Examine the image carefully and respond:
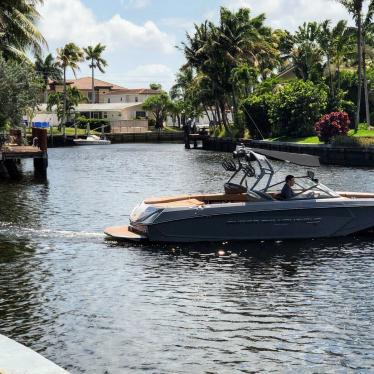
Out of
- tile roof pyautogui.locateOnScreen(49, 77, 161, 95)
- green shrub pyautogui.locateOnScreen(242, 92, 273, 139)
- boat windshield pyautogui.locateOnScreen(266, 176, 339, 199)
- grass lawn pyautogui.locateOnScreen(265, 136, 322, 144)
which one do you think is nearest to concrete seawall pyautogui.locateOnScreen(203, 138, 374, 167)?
grass lawn pyautogui.locateOnScreen(265, 136, 322, 144)

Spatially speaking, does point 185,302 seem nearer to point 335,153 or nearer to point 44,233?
point 44,233

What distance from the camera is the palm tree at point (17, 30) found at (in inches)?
1870

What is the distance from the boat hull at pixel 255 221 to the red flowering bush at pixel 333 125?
4269cm

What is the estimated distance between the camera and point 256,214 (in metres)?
20.9

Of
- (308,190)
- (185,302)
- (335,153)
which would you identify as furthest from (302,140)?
(185,302)

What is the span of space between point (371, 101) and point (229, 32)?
19.8 meters

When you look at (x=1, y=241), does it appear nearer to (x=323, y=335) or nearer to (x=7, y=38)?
(x=323, y=335)

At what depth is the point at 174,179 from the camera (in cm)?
4681

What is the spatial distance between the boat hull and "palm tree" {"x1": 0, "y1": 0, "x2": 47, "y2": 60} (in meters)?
30.6

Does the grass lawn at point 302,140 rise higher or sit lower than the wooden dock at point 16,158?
higher

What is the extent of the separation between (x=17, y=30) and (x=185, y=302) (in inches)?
1495

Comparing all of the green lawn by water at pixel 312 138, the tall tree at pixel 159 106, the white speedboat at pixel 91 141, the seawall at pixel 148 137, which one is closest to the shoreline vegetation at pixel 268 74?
the green lawn by water at pixel 312 138

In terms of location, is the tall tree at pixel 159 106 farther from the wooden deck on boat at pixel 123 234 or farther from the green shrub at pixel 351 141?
the wooden deck on boat at pixel 123 234

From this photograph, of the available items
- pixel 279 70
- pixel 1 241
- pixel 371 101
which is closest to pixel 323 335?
pixel 1 241
